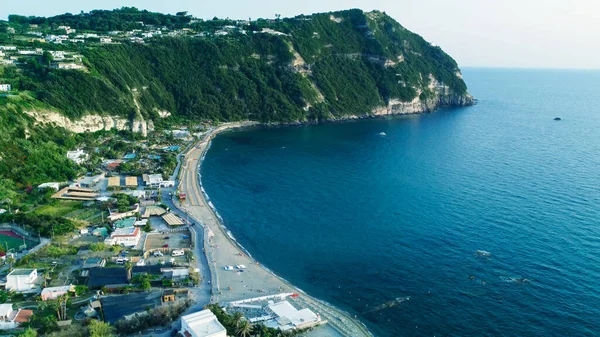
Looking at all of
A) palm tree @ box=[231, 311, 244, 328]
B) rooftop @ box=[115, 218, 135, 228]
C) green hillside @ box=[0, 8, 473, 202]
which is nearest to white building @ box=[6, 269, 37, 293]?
rooftop @ box=[115, 218, 135, 228]

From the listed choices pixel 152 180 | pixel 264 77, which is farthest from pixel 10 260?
pixel 264 77

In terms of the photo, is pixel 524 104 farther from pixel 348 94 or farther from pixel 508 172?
pixel 508 172

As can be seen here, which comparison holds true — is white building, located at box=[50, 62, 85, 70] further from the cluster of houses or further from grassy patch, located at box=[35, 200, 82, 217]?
grassy patch, located at box=[35, 200, 82, 217]

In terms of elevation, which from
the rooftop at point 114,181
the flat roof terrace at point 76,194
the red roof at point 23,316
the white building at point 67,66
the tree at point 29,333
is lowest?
the red roof at point 23,316

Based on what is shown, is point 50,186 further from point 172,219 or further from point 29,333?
point 29,333

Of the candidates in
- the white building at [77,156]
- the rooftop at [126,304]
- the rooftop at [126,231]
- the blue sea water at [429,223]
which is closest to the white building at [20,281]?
the rooftop at [126,304]

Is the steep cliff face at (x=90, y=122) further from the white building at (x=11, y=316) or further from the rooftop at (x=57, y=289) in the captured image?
the white building at (x=11, y=316)
